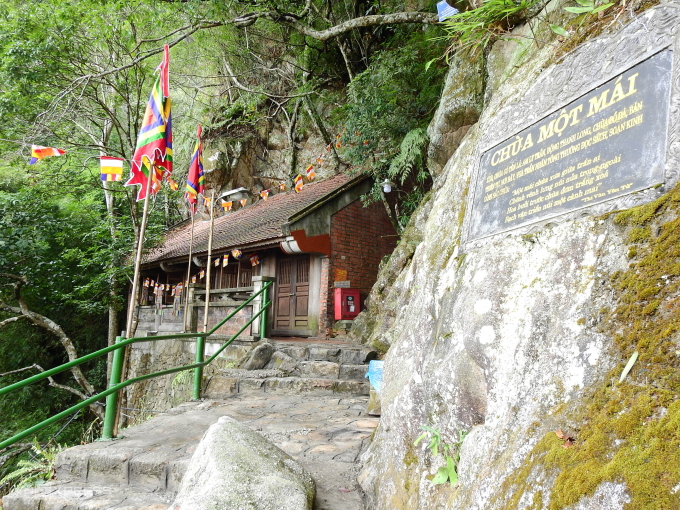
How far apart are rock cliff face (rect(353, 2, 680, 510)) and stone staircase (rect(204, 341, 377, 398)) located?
3105 mm

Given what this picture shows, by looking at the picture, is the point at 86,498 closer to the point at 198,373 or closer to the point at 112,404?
the point at 112,404

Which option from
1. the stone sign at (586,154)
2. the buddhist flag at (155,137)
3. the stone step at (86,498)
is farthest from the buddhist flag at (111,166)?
the stone sign at (586,154)

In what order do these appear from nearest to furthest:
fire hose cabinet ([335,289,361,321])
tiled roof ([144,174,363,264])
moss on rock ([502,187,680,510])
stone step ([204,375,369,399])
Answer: moss on rock ([502,187,680,510]) < stone step ([204,375,369,399]) < fire hose cabinet ([335,289,361,321]) < tiled roof ([144,174,363,264])

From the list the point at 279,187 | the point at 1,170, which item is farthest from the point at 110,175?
the point at 1,170

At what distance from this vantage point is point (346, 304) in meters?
9.68

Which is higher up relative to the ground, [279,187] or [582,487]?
[279,187]

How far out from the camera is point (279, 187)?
13.9 meters

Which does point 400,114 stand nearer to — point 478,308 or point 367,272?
point 367,272

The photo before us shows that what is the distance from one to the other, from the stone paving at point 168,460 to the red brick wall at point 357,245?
5227 mm

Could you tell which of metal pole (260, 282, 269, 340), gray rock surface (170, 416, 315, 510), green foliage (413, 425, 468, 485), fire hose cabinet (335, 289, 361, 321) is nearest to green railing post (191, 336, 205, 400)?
metal pole (260, 282, 269, 340)

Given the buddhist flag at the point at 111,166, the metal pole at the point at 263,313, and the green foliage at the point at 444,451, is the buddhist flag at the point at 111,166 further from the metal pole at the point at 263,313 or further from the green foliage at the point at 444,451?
the green foliage at the point at 444,451

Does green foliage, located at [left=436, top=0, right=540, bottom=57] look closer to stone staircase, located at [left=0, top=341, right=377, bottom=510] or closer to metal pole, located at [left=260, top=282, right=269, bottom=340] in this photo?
stone staircase, located at [left=0, top=341, right=377, bottom=510]

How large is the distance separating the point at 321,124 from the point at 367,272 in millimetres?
4676

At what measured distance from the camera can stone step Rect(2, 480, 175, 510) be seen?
2740 millimetres
